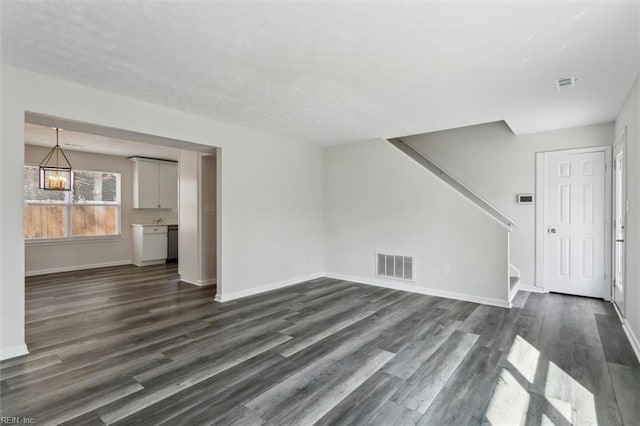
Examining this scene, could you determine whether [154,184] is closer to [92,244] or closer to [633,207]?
[92,244]

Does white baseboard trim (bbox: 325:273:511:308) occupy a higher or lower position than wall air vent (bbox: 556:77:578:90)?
lower

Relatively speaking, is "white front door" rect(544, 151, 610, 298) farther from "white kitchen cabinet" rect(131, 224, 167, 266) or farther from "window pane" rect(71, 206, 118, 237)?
"window pane" rect(71, 206, 118, 237)

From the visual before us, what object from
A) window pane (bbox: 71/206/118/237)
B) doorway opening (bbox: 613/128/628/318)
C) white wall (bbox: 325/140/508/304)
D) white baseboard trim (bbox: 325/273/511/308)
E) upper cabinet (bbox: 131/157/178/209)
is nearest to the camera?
doorway opening (bbox: 613/128/628/318)

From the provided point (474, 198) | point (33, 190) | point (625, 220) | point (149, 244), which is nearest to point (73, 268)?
point (149, 244)

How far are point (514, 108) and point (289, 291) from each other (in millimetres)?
3933

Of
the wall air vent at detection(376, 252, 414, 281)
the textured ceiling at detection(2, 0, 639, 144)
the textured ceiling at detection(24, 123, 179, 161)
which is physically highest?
the textured ceiling at detection(24, 123, 179, 161)

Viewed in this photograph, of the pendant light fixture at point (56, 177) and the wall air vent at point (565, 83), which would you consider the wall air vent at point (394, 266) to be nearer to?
the wall air vent at point (565, 83)

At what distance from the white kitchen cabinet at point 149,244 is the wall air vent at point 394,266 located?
530cm

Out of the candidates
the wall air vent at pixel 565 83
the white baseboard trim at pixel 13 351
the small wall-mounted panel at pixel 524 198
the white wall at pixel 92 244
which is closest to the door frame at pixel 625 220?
the small wall-mounted panel at pixel 524 198

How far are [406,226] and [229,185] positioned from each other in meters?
2.83

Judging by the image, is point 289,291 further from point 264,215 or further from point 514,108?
point 514,108

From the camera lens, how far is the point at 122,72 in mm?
2861

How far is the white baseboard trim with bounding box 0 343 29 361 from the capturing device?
2.68 meters

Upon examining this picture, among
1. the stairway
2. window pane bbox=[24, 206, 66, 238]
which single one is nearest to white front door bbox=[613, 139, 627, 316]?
the stairway
